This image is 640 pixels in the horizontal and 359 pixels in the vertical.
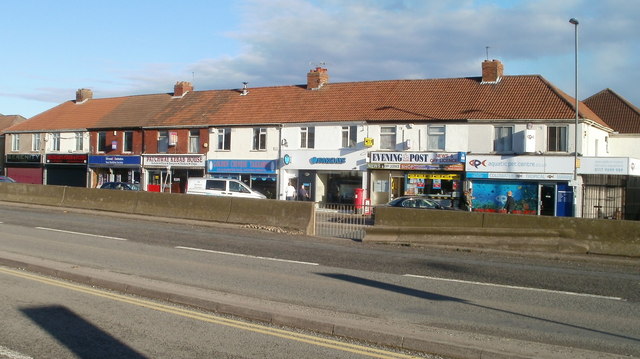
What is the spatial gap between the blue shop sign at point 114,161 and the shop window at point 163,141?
1928mm

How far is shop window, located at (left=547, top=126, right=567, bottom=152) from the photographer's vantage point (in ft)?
102

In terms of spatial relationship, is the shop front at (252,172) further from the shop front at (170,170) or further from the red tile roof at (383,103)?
the red tile roof at (383,103)

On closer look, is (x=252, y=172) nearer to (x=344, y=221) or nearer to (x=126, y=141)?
(x=126, y=141)

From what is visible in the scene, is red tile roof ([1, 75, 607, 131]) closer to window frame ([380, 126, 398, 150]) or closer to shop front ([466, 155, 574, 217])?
window frame ([380, 126, 398, 150])

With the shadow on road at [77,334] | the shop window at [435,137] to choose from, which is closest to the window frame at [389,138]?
the shop window at [435,137]

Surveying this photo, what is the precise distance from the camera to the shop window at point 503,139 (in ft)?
105

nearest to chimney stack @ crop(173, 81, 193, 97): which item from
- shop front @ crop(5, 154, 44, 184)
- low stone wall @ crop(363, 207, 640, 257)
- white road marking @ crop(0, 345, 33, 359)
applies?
shop front @ crop(5, 154, 44, 184)

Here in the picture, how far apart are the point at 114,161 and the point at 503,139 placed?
2828 centimetres

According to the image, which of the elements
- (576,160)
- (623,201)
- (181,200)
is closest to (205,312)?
(181,200)

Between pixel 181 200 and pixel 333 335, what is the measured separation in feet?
56.2

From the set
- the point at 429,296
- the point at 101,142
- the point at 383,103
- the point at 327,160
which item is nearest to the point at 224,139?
the point at 327,160

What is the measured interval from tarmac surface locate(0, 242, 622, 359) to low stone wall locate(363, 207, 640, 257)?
904 cm

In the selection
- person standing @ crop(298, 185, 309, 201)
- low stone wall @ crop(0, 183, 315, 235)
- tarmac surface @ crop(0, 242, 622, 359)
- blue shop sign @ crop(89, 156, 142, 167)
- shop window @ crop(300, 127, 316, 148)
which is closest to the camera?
tarmac surface @ crop(0, 242, 622, 359)

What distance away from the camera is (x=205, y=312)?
8.45 meters
